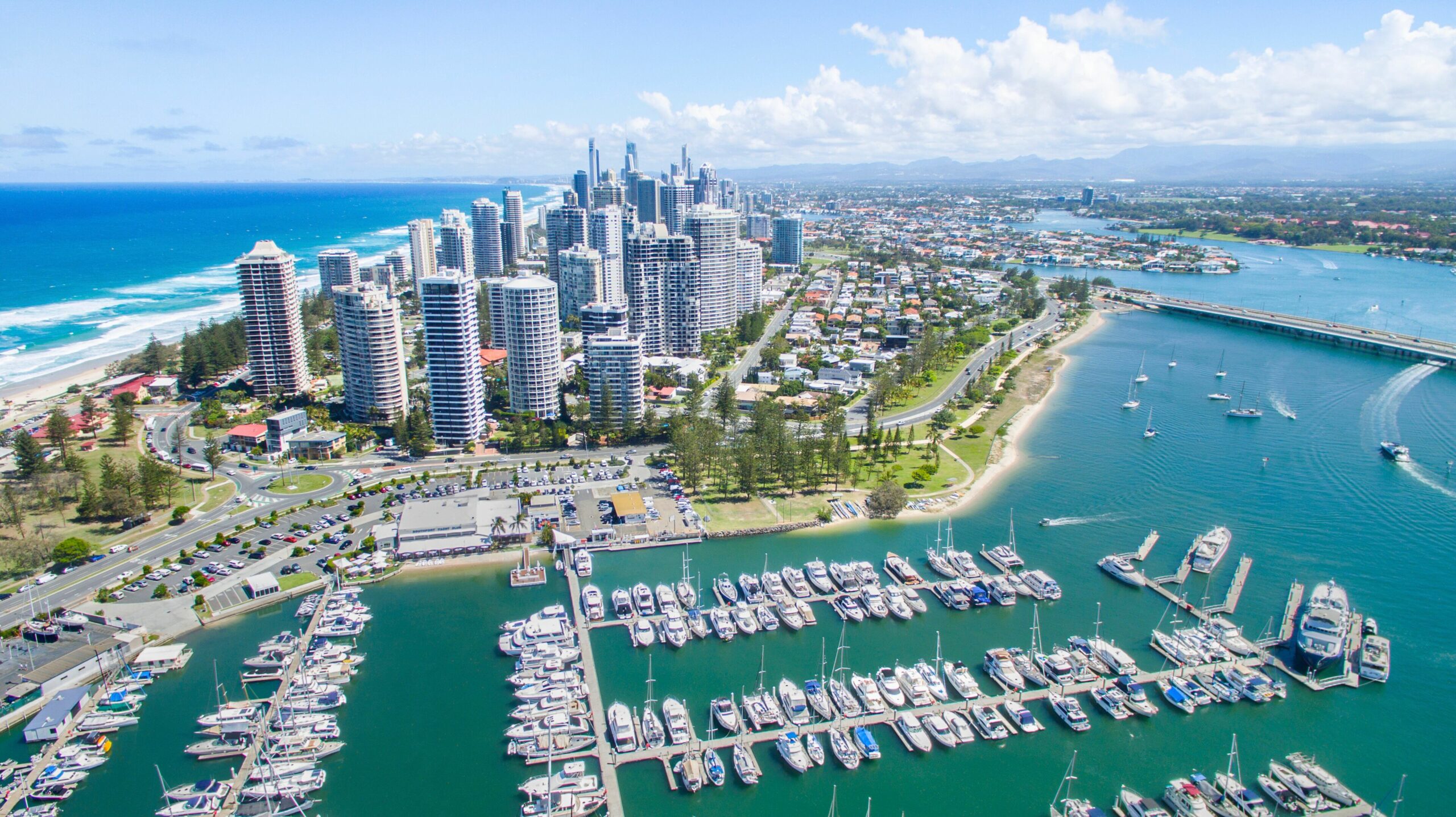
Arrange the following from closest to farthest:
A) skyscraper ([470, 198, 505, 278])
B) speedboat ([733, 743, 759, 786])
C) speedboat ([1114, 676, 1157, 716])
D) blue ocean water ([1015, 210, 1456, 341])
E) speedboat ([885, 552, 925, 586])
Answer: speedboat ([733, 743, 759, 786]) → speedboat ([1114, 676, 1157, 716]) → speedboat ([885, 552, 925, 586]) → blue ocean water ([1015, 210, 1456, 341]) → skyscraper ([470, 198, 505, 278])

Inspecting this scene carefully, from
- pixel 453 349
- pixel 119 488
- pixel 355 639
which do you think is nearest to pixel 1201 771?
pixel 355 639

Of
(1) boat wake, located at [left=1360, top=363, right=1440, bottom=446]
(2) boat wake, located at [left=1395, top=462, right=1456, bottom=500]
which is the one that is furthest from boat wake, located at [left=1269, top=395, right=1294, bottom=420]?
(2) boat wake, located at [left=1395, top=462, right=1456, bottom=500]

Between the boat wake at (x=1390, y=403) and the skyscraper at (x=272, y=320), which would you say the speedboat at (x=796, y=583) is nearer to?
the boat wake at (x=1390, y=403)

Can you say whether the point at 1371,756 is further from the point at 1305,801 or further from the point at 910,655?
the point at 910,655

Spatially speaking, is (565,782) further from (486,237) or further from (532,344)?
(486,237)

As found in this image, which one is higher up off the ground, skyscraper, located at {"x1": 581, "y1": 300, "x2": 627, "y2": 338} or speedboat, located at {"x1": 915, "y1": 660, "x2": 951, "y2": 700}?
skyscraper, located at {"x1": 581, "y1": 300, "x2": 627, "y2": 338}

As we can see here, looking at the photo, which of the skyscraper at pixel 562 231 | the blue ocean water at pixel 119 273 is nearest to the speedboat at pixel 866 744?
the blue ocean water at pixel 119 273

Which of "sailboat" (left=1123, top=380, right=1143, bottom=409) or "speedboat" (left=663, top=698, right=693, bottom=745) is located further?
"sailboat" (left=1123, top=380, right=1143, bottom=409)

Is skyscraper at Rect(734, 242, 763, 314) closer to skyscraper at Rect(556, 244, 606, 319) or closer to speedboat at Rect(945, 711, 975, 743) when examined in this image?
skyscraper at Rect(556, 244, 606, 319)

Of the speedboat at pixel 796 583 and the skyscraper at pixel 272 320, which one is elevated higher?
the skyscraper at pixel 272 320
